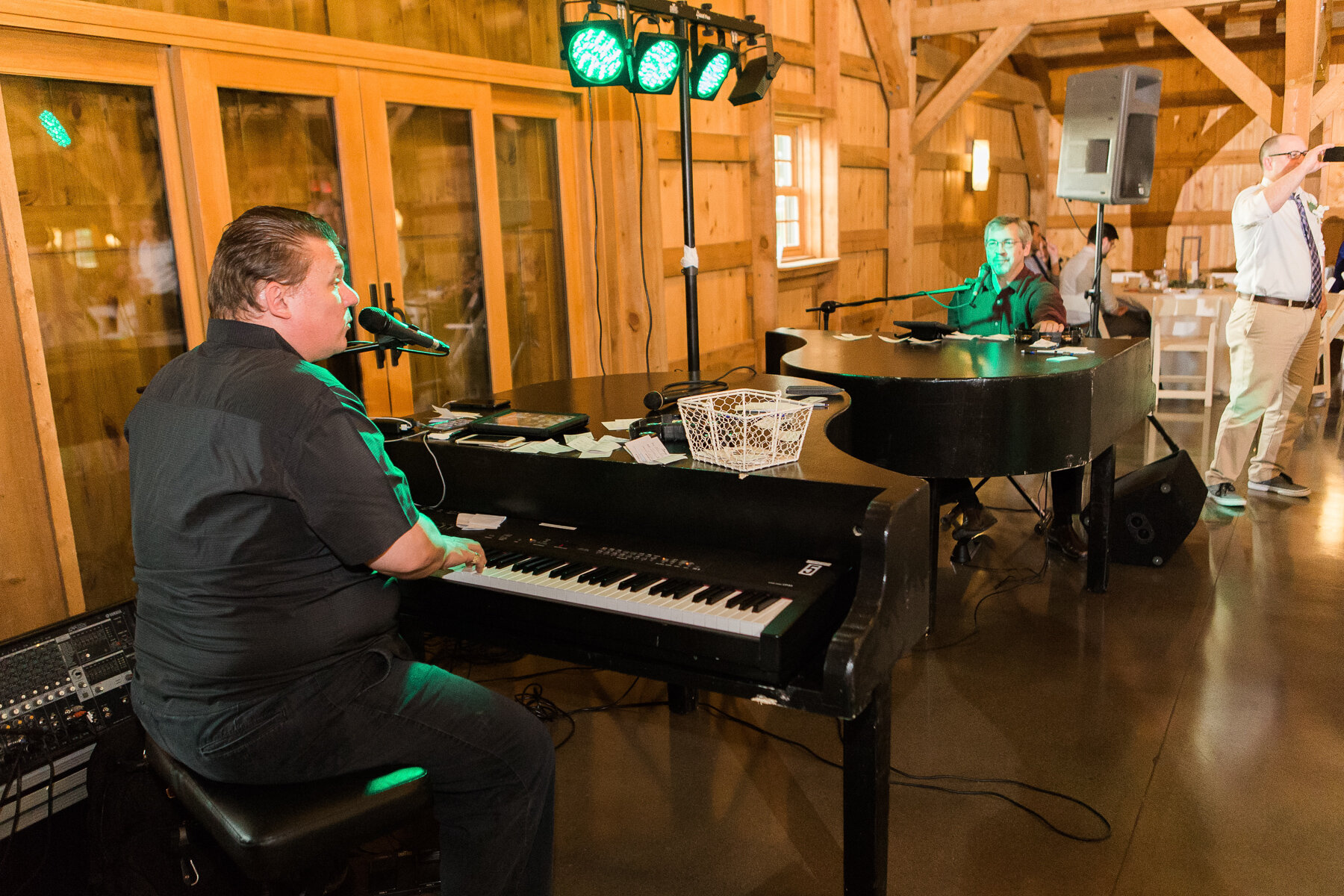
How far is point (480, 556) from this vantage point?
5.88ft

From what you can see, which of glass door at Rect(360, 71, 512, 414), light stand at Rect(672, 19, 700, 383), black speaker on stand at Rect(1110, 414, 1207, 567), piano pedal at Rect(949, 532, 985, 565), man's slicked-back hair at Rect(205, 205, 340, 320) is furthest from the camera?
piano pedal at Rect(949, 532, 985, 565)

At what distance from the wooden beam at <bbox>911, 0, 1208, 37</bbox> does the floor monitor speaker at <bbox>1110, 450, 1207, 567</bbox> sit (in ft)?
14.9

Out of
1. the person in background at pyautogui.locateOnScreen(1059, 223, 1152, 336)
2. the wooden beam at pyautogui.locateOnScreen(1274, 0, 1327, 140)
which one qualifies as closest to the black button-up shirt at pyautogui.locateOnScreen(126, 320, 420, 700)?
the person in background at pyautogui.locateOnScreen(1059, 223, 1152, 336)

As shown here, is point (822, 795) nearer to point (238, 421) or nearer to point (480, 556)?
point (480, 556)

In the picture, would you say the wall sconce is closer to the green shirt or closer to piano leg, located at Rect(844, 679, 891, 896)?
the green shirt

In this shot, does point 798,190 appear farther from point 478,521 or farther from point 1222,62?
point 478,521

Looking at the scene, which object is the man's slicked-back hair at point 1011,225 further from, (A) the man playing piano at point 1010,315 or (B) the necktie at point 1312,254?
(B) the necktie at point 1312,254

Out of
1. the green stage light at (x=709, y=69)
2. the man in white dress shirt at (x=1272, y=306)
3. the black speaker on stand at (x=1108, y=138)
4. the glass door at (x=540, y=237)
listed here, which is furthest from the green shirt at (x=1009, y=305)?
the glass door at (x=540, y=237)

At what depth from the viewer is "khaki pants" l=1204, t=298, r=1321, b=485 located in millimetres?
4504

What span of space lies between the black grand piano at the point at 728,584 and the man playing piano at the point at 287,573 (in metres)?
0.24

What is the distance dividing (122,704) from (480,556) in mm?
1017

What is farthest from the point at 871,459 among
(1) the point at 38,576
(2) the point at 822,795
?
(1) the point at 38,576

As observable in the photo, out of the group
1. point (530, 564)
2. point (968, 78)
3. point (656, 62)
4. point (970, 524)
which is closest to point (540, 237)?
point (656, 62)

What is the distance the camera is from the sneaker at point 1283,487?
470 cm
